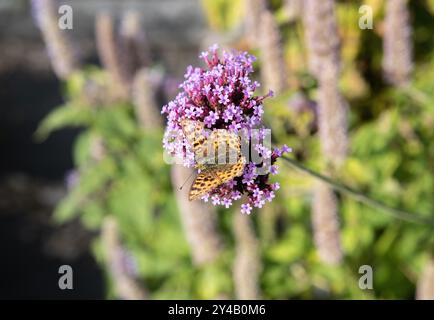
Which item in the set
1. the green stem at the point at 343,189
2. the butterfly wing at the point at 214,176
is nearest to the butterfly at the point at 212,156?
the butterfly wing at the point at 214,176

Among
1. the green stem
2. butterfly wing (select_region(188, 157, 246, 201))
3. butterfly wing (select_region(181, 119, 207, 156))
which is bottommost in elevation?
butterfly wing (select_region(188, 157, 246, 201))

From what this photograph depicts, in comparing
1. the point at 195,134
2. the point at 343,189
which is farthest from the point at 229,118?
the point at 343,189

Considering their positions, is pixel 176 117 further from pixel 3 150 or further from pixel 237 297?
pixel 3 150

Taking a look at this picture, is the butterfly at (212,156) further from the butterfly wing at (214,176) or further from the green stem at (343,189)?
the green stem at (343,189)

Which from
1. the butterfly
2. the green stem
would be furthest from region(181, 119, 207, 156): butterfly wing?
the green stem

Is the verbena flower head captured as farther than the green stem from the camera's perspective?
No

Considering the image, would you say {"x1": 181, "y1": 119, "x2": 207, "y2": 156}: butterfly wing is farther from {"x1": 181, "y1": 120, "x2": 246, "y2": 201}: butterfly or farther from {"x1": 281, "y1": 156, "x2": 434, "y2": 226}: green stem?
{"x1": 281, "y1": 156, "x2": 434, "y2": 226}: green stem
